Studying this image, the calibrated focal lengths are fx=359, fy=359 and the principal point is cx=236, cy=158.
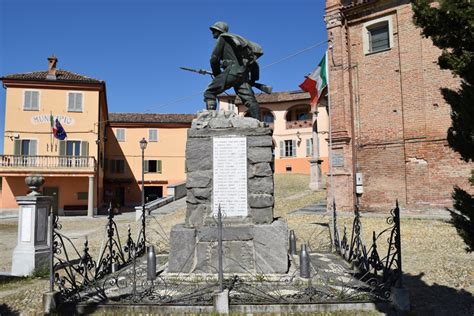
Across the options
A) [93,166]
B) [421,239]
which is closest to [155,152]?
[93,166]

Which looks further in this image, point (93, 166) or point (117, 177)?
point (117, 177)

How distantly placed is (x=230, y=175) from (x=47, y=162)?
24.4 m

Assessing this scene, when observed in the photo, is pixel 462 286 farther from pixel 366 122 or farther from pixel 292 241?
pixel 366 122

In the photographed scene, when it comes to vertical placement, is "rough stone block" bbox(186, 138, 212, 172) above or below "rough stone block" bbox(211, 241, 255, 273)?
above

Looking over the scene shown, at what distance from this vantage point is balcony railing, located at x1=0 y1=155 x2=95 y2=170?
2602 cm

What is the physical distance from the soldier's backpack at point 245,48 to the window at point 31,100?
25.7 m

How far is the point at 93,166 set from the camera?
27.2 m

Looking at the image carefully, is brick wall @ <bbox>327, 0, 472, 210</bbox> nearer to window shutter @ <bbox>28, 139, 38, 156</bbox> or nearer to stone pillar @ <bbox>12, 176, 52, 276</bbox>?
stone pillar @ <bbox>12, 176, 52, 276</bbox>

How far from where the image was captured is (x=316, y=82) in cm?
1611

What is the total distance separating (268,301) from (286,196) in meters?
19.2

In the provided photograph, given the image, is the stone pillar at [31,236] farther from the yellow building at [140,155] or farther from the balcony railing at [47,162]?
the yellow building at [140,155]

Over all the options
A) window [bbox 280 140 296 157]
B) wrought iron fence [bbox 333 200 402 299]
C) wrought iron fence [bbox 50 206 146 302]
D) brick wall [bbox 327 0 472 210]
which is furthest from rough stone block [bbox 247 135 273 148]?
window [bbox 280 140 296 157]

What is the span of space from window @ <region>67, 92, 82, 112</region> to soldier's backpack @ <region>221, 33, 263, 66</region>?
2464 centimetres

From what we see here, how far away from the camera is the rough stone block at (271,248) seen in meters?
6.09
